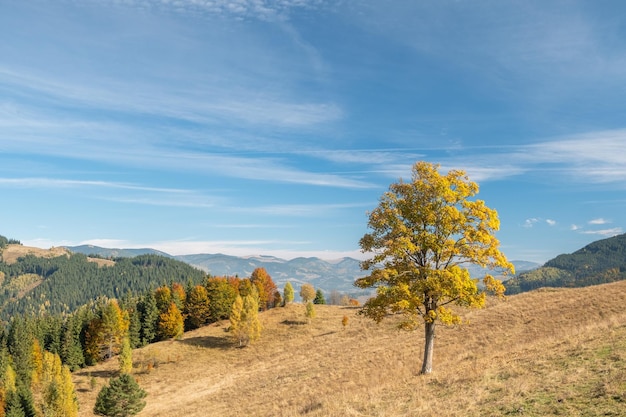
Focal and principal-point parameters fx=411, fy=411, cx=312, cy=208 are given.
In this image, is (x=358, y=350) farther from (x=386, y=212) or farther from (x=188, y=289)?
(x=188, y=289)

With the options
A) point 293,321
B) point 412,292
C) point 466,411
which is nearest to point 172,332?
point 293,321

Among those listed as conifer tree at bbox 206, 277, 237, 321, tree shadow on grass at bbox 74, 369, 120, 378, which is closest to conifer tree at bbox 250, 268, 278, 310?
conifer tree at bbox 206, 277, 237, 321

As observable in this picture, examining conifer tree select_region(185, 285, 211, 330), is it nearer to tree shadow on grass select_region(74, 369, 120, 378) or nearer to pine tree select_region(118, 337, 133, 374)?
tree shadow on grass select_region(74, 369, 120, 378)

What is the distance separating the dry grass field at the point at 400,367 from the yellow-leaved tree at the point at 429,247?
14.9 feet

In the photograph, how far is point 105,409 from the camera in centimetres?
5397

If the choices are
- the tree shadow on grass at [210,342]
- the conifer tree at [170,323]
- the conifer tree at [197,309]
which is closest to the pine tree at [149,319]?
the conifer tree at [170,323]

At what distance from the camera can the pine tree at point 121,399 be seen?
52781mm

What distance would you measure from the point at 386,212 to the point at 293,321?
259 feet

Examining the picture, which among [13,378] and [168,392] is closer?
[168,392]

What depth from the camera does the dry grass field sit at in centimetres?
1722

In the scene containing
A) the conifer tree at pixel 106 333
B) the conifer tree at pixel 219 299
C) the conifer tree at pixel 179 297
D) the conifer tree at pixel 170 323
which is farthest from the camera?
the conifer tree at pixel 179 297

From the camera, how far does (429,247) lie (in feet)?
82.9

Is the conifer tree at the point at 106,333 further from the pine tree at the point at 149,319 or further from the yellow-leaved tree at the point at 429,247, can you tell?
the yellow-leaved tree at the point at 429,247

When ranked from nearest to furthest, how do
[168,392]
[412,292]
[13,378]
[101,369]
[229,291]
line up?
1. [412,292]
2. [168,392]
3. [13,378]
4. [101,369]
5. [229,291]
